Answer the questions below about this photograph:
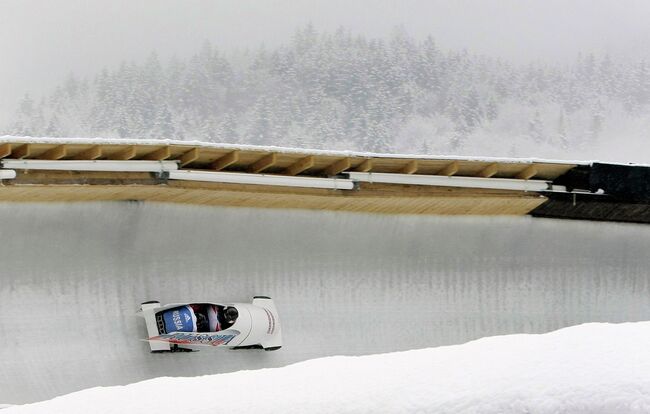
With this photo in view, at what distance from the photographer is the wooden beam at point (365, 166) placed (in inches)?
382

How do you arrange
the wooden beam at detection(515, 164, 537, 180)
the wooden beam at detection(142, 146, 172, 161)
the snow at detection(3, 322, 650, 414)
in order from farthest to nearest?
the wooden beam at detection(515, 164, 537, 180) < the wooden beam at detection(142, 146, 172, 161) < the snow at detection(3, 322, 650, 414)

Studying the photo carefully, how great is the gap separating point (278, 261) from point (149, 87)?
6388 millimetres

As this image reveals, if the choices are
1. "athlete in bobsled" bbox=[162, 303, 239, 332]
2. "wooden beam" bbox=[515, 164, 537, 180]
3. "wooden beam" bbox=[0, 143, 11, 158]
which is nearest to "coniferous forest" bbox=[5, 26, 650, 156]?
"wooden beam" bbox=[515, 164, 537, 180]

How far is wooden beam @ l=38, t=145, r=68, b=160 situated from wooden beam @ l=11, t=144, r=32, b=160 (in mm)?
148

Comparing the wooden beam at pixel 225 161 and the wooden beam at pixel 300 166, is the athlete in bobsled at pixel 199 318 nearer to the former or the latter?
the wooden beam at pixel 225 161

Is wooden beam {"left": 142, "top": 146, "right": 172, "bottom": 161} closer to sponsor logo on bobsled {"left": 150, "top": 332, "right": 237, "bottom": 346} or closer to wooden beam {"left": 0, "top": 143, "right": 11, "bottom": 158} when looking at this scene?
wooden beam {"left": 0, "top": 143, "right": 11, "bottom": 158}

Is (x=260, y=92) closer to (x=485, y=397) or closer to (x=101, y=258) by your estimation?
(x=101, y=258)

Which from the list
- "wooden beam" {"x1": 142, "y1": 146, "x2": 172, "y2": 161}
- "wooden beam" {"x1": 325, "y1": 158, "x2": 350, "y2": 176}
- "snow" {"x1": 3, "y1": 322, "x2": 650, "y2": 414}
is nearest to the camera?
"snow" {"x1": 3, "y1": 322, "x2": 650, "y2": 414}

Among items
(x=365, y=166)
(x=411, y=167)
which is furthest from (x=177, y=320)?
(x=411, y=167)

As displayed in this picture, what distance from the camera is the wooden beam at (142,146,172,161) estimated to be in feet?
29.3

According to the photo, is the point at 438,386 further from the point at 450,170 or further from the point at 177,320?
the point at 450,170

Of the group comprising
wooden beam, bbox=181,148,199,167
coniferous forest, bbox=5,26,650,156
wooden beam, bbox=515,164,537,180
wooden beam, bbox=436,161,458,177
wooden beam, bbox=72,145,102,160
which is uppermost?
coniferous forest, bbox=5,26,650,156

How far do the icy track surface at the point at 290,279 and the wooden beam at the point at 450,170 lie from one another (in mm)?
708

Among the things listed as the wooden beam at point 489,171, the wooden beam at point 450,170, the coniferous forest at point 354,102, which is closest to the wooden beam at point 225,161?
the wooden beam at point 450,170
